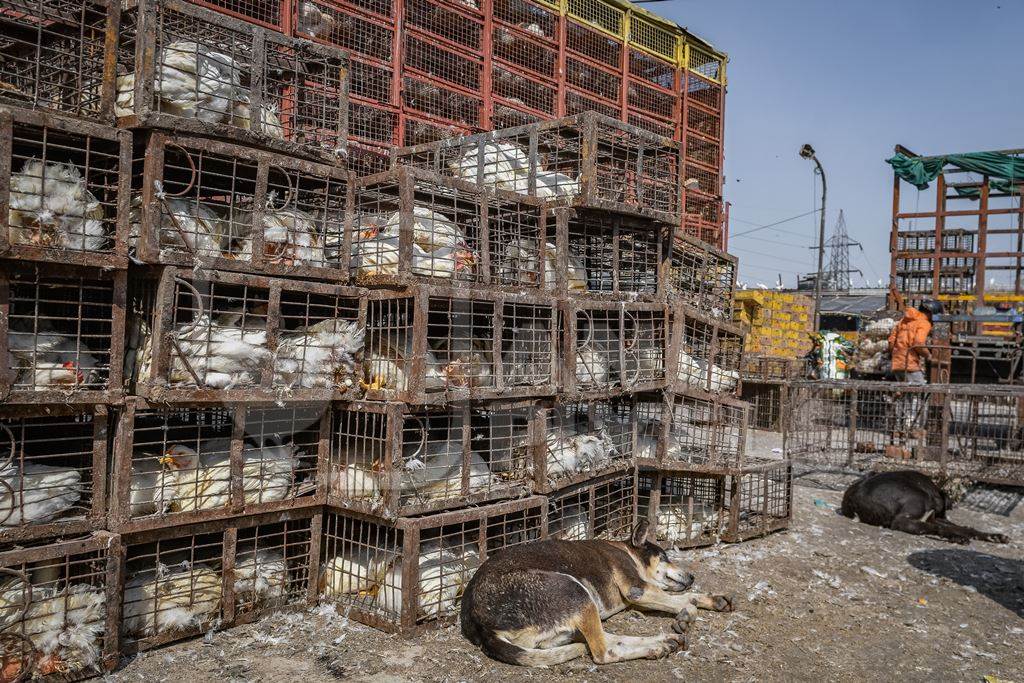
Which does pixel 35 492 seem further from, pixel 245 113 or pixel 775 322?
pixel 775 322

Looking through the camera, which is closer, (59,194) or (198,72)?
(59,194)

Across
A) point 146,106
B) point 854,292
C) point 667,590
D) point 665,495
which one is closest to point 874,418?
point 665,495

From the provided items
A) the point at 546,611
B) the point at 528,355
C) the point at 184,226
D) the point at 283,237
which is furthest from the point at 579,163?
the point at 546,611

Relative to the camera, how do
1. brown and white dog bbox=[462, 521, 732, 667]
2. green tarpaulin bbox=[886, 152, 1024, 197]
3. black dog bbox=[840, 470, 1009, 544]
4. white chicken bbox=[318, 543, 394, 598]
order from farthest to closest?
green tarpaulin bbox=[886, 152, 1024, 197], black dog bbox=[840, 470, 1009, 544], white chicken bbox=[318, 543, 394, 598], brown and white dog bbox=[462, 521, 732, 667]

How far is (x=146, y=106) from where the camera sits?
13.4ft

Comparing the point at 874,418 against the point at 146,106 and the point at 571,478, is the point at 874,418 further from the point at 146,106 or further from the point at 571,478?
the point at 146,106

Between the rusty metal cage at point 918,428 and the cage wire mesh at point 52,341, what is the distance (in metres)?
7.76

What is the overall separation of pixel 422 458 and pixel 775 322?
15047 mm

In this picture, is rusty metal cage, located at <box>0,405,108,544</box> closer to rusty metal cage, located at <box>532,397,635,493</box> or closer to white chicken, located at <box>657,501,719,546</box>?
rusty metal cage, located at <box>532,397,635,493</box>

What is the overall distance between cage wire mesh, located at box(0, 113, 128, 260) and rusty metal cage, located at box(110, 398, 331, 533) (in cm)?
96

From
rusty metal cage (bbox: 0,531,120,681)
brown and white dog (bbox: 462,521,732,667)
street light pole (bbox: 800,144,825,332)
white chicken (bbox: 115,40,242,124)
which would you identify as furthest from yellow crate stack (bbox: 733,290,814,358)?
rusty metal cage (bbox: 0,531,120,681)

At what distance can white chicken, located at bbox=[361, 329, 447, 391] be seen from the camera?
486 cm

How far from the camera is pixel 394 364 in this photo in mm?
4977

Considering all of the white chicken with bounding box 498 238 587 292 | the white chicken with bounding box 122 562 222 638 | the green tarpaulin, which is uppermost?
the green tarpaulin
